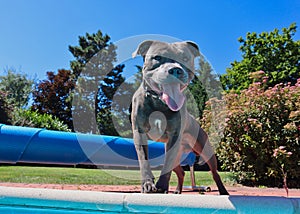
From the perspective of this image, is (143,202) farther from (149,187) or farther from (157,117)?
(157,117)

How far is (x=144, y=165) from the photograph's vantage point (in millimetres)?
2371

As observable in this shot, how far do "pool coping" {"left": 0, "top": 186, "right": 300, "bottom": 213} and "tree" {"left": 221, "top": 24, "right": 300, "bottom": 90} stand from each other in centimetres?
2112

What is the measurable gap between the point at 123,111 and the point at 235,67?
2313 cm

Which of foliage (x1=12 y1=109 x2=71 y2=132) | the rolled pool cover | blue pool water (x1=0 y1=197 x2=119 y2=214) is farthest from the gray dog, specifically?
foliage (x1=12 y1=109 x2=71 y2=132)

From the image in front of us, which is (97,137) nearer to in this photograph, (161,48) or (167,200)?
(161,48)

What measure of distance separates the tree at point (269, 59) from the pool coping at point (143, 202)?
69.3ft

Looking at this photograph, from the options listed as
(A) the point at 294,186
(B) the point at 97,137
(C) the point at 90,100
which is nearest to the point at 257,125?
(A) the point at 294,186

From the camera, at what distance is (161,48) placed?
8.23ft

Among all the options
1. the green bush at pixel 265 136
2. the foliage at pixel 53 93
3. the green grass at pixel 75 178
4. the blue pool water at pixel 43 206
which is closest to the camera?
the blue pool water at pixel 43 206

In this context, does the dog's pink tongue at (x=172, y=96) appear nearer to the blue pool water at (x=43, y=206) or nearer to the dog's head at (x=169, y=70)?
the dog's head at (x=169, y=70)

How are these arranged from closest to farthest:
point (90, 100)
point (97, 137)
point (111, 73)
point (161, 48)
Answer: point (161, 48)
point (111, 73)
point (90, 100)
point (97, 137)

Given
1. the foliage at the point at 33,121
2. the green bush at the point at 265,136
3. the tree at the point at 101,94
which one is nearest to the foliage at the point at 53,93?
the foliage at the point at 33,121

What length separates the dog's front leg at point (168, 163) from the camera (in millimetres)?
2367

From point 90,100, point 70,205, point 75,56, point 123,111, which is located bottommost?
point 70,205
